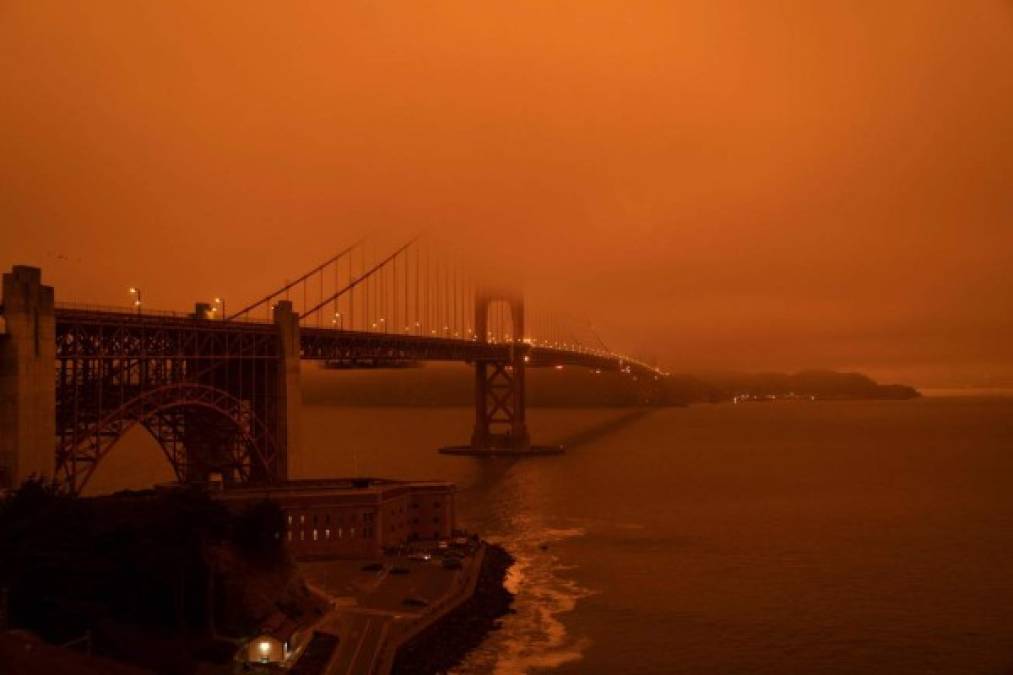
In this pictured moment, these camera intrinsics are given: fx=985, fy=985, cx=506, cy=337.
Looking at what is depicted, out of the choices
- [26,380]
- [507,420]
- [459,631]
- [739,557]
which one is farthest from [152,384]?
[507,420]

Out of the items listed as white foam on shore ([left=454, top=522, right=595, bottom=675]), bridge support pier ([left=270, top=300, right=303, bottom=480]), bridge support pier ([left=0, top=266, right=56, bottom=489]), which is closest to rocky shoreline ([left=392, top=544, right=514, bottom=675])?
white foam on shore ([left=454, top=522, right=595, bottom=675])

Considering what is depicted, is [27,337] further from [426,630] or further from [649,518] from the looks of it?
[649,518]

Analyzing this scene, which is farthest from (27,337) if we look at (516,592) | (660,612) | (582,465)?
(582,465)

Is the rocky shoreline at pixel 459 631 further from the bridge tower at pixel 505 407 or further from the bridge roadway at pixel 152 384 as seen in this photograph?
the bridge tower at pixel 505 407

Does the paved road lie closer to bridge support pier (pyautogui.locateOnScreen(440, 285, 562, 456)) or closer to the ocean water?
the ocean water

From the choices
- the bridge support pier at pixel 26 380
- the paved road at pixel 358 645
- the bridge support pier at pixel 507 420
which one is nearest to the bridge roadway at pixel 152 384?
the bridge support pier at pixel 26 380

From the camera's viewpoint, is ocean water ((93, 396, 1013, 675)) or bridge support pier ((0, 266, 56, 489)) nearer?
ocean water ((93, 396, 1013, 675))
